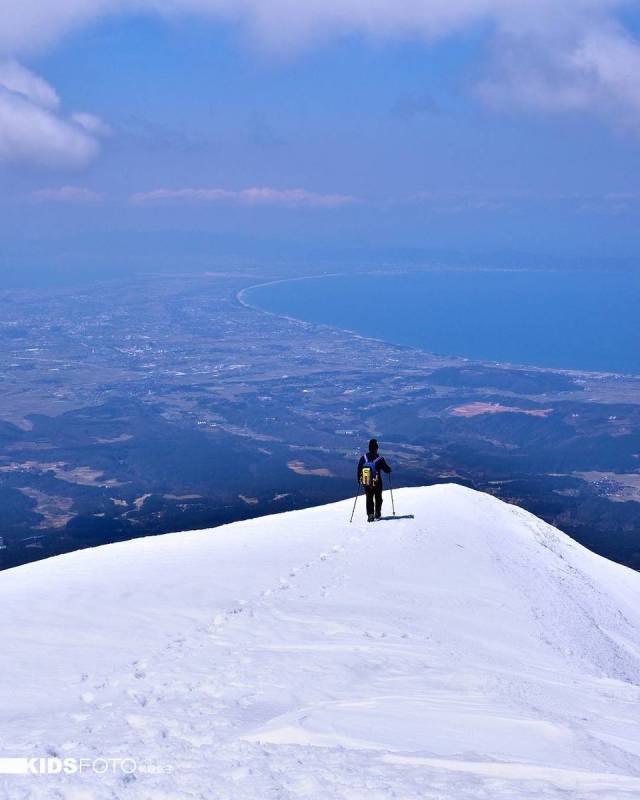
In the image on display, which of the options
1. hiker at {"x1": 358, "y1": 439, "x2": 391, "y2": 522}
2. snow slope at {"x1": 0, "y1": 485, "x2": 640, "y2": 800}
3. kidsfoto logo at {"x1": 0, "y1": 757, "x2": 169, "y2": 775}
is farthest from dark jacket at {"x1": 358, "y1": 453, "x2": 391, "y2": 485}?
kidsfoto logo at {"x1": 0, "y1": 757, "x2": 169, "y2": 775}

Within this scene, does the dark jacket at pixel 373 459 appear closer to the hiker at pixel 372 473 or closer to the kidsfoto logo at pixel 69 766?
the hiker at pixel 372 473

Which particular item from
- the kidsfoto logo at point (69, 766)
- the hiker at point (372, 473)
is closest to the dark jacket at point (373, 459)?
the hiker at point (372, 473)

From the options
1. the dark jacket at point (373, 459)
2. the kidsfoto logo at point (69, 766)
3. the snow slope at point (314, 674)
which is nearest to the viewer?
the kidsfoto logo at point (69, 766)

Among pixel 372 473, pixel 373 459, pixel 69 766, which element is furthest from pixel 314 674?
pixel 372 473

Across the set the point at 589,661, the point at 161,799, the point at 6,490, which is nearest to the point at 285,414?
the point at 6,490

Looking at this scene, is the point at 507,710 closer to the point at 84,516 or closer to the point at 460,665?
the point at 460,665

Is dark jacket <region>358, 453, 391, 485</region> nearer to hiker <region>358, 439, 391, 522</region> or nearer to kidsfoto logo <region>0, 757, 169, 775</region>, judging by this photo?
hiker <region>358, 439, 391, 522</region>
